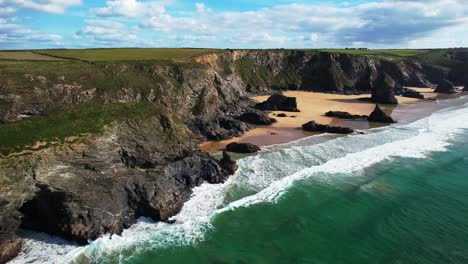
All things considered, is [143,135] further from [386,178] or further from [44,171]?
[386,178]

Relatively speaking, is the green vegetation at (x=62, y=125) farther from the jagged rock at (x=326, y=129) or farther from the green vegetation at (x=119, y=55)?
the green vegetation at (x=119, y=55)

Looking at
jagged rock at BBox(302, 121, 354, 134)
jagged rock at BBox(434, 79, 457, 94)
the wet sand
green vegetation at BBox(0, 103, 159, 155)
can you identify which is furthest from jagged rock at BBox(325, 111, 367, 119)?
jagged rock at BBox(434, 79, 457, 94)

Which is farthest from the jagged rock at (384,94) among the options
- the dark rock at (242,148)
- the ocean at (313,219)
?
the dark rock at (242,148)

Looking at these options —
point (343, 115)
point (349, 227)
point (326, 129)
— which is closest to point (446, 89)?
point (343, 115)

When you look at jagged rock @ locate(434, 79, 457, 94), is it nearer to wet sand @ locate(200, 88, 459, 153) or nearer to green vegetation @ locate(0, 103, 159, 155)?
wet sand @ locate(200, 88, 459, 153)

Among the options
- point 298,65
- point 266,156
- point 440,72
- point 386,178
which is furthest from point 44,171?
point 440,72
